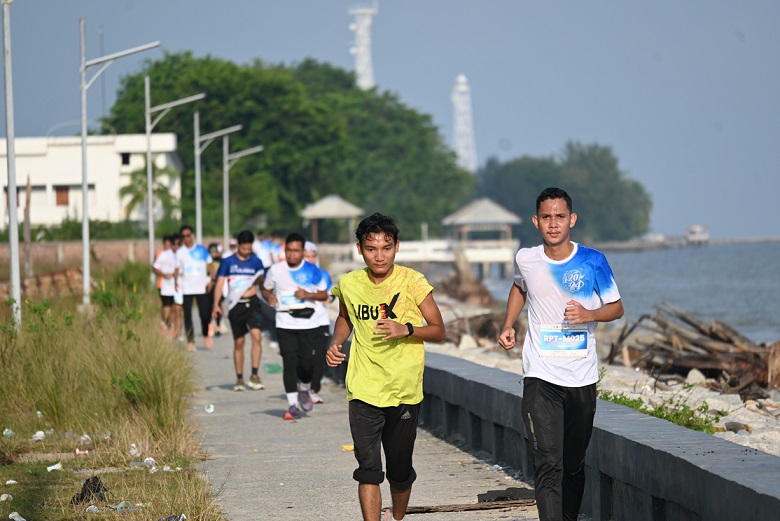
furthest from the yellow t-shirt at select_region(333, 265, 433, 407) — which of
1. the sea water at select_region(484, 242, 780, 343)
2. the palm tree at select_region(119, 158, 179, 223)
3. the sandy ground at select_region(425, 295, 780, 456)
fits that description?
the palm tree at select_region(119, 158, 179, 223)

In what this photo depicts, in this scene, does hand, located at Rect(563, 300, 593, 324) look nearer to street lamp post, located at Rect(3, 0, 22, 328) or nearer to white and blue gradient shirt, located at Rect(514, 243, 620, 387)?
white and blue gradient shirt, located at Rect(514, 243, 620, 387)

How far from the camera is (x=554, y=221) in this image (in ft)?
25.1

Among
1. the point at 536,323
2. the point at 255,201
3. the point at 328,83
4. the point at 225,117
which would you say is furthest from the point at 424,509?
the point at 328,83

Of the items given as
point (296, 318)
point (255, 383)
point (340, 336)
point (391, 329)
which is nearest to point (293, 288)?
point (296, 318)

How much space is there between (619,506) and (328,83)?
121 m

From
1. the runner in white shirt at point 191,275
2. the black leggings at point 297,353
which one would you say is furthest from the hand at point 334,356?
the runner in white shirt at point 191,275

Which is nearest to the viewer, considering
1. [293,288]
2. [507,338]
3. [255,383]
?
[507,338]

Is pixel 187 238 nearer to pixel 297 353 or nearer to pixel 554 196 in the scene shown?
pixel 297 353

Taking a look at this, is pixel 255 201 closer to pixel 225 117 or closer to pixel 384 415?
pixel 225 117

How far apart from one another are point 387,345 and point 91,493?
7.88 ft

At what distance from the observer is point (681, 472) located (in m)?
7.12

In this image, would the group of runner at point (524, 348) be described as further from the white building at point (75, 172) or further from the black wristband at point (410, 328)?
the white building at point (75, 172)

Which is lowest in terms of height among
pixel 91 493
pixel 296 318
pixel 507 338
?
pixel 91 493

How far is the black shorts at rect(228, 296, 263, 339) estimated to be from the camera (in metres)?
17.0
